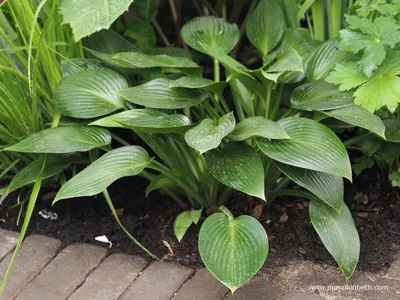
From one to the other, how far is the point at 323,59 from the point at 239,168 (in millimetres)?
493

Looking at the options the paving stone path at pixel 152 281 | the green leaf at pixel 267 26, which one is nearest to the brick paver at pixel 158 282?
the paving stone path at pixel 152 281

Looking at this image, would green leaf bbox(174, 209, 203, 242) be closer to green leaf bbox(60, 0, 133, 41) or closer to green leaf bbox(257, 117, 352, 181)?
green leaf bbox(257, 117, 352, 181)

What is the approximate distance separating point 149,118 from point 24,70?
0.57 meters

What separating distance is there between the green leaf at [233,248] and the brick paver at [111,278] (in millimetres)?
292

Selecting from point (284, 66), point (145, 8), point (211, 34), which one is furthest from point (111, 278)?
point (145, 8)

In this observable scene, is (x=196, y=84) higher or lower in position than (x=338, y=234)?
higher

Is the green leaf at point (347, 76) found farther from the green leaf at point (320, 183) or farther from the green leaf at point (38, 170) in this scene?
the green leaf at point (38, 170)

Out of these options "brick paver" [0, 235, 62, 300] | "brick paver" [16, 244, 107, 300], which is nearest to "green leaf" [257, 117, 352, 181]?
"brick paver" [16, 244, 107, 300]

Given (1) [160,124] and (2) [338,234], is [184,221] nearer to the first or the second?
(1) [160,124]

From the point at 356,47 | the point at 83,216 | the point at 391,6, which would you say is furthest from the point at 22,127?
the point at 391,6

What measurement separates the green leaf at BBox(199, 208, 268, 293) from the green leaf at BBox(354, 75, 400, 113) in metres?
0.42

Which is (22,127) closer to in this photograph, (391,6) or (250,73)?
(250,73)

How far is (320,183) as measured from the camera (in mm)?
1604

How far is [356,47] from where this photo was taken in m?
1.58
